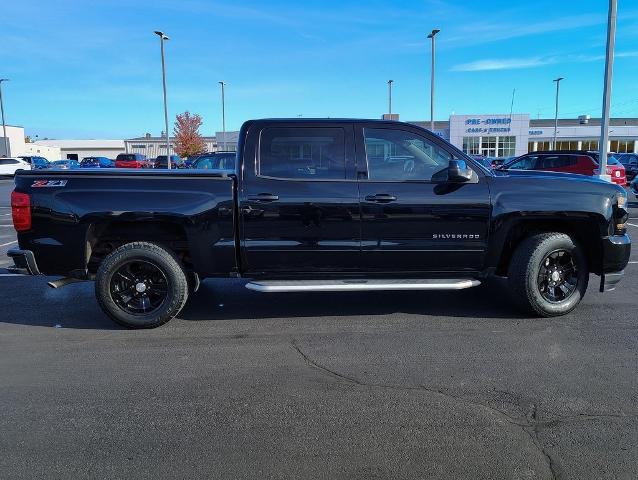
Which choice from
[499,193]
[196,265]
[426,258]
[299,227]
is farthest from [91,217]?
[499,193]

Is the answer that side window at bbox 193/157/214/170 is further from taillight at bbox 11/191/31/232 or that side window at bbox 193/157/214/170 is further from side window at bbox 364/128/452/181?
side window at bbox 364/128/452/181

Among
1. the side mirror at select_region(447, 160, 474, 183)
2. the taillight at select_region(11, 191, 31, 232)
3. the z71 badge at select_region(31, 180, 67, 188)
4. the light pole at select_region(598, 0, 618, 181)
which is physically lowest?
the taillight at select_region(11, 191, 31, 232)

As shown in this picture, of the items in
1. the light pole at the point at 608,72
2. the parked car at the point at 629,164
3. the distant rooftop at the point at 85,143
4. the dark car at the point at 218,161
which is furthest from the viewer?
the distant rooftop at the point at 85,143

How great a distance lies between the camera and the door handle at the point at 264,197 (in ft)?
16.8

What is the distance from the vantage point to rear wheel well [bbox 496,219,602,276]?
552 centimetres

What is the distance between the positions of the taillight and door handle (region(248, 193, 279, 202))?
2.14 meters

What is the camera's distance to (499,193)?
5.29m

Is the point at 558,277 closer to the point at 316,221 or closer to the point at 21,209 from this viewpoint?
the point at 316,221

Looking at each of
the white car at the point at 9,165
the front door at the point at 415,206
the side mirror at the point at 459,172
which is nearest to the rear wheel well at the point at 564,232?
the front door at the point at 415,206

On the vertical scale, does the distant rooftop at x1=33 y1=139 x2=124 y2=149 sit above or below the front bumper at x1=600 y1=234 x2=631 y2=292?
above

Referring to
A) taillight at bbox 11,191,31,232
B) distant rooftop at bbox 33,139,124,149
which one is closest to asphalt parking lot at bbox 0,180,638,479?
taillight at bbox 11,191,31,232

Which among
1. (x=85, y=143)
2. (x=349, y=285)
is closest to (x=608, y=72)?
(x=349, y=285)

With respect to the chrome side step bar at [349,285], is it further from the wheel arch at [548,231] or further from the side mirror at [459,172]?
the side mirror at [459,172]

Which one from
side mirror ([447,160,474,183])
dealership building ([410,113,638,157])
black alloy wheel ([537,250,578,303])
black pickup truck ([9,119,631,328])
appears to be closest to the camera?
side mirror ([447,160,474,183])
